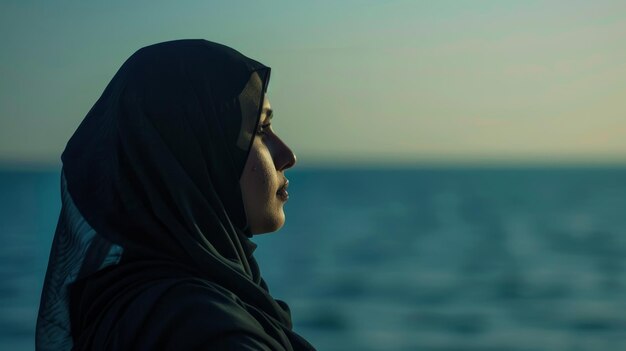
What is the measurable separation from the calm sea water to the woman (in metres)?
0.51

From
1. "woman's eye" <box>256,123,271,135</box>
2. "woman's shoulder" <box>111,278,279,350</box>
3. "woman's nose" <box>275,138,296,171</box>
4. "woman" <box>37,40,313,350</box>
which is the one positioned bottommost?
"woman's shoulder" <box>111,278,279,350</box>

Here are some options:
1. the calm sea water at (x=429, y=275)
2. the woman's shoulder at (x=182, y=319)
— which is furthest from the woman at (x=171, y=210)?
the calm sea water at (x=429, y=275)

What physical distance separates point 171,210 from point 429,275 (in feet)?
57.6

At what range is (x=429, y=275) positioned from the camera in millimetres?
18719

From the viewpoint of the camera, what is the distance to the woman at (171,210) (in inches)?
49.9

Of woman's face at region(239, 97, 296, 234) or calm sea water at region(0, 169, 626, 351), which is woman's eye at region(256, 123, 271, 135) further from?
calm sea water at region(0, 169, 626, 351)

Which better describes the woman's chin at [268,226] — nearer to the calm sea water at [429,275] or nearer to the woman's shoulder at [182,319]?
the woman's shoulder at [182,319]

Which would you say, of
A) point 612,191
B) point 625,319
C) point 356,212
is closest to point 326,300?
point 625,319

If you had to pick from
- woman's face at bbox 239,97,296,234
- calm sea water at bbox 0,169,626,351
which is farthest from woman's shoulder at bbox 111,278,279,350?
calm sea water at bbox 0,169,626,351

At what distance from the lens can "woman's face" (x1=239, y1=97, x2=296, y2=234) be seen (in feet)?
4.85

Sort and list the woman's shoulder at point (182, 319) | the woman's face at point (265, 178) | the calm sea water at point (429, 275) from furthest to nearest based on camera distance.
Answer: the calm sea water at point (429, 275) < the woman's face at point (265, 178) < the woman's shoulder at point (182, 319)

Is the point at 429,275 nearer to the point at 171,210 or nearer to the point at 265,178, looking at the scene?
the point at 265,178

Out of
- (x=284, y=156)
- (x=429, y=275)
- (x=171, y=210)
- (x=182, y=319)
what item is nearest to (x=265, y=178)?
(x=284, y=156)

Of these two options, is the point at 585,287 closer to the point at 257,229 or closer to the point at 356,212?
the point at 257,229
